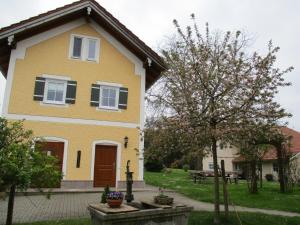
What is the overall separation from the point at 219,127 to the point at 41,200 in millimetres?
7937

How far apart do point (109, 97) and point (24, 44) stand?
197 inches

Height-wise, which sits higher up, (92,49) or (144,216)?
(92,49)

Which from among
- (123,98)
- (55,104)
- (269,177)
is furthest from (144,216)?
(269,177)

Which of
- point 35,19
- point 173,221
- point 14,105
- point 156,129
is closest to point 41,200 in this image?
point 14,105

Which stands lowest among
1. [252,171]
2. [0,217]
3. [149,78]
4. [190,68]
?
[0,217]

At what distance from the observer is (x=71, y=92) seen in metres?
→ 16.6

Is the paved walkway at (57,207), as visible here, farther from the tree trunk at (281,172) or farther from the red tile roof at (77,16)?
the red tile roof at (77,16)

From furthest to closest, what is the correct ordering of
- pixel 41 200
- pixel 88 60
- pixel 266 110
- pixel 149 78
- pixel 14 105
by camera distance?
pixel 149 78 → pixel 88 60 → pixel 14 105 → pixel 41 200 → pixel 266 110

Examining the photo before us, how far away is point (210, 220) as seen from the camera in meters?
9.16

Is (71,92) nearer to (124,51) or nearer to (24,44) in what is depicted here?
(24,44)

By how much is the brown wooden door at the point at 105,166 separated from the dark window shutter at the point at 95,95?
7.31ft

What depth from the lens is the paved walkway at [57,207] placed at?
379 inches

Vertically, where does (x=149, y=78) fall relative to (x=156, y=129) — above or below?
above

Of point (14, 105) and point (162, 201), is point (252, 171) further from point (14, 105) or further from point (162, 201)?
point (14, 105)
